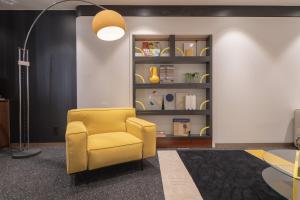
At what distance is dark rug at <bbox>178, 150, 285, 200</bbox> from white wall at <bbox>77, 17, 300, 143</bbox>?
2.27 ft

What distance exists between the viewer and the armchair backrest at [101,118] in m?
2.69

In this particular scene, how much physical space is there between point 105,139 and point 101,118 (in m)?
0.47

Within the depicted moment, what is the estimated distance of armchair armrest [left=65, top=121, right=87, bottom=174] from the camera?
6.47 ft

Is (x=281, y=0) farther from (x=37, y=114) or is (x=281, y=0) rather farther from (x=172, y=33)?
(x=37, y=114)

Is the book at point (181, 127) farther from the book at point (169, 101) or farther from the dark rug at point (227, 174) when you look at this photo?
the dark rug at point (227, 174)

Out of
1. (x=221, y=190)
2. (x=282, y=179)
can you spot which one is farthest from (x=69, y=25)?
(x=282, y=179)

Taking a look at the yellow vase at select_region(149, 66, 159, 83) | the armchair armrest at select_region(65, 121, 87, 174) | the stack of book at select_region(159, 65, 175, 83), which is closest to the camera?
the armchair armrest at select_region(65, 121, 87, 174)

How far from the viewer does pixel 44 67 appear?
11.9 ft

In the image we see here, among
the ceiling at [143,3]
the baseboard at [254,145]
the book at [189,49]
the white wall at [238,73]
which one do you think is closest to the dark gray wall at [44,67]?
the ceiling at [143,3]

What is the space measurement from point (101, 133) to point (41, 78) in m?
1.81

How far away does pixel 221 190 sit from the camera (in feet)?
6.33

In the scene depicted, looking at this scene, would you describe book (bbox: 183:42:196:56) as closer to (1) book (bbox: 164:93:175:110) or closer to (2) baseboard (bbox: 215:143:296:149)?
(1) book (bbox: 164:93:175:110)

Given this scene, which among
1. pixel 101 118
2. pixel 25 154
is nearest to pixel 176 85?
pixel 101 118

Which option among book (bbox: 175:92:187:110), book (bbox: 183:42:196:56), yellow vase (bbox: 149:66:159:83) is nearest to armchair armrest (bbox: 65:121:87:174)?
yellow vase (bbox: 149:66:159:83)
